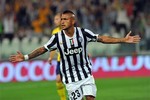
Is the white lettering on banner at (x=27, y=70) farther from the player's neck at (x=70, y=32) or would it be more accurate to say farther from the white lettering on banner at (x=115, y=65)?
the player's neck at (x=70, y=32)

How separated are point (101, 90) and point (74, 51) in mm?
7132

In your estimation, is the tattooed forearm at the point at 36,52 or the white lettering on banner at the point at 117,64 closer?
the tattooed forearm at the point at 36,52

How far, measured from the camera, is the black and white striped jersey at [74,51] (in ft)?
29.8

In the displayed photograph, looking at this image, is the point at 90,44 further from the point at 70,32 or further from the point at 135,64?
the point at 70,32

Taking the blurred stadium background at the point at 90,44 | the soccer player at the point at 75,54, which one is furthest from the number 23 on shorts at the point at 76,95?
the blurred stadium background at the point at 90,44

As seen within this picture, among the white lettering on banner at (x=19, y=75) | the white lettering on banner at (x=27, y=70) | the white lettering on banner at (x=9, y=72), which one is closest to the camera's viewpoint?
the white lettering on banner at (x=9, y=72)

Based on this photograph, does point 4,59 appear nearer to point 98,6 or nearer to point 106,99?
point 98,6

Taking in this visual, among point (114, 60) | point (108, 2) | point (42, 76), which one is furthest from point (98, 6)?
point (42, 76)

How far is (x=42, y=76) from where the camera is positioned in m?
19.4

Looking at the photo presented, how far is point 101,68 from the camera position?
65.3 feet

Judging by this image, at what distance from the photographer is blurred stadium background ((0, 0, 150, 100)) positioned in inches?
749

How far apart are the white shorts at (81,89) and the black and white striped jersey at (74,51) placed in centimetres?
7

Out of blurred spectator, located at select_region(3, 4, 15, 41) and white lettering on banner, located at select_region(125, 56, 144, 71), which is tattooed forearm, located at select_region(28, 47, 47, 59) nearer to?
blurred spectator, located at select_region(3, 4, 15, 41)

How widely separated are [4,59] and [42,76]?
4.93 feet
